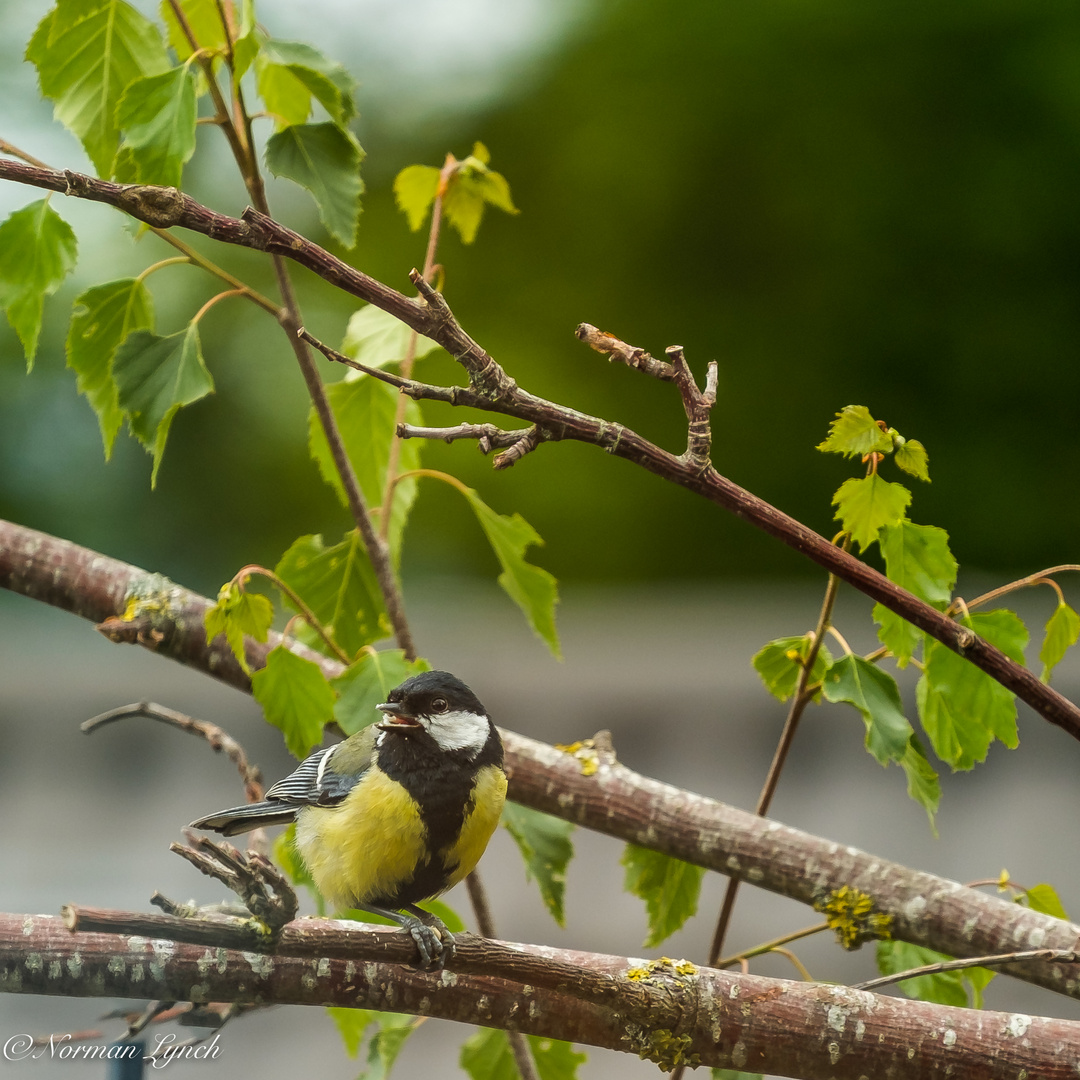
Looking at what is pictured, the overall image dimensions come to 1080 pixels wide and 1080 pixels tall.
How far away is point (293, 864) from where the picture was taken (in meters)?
0.59

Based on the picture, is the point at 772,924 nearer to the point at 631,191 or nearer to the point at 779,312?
the point at 779,312

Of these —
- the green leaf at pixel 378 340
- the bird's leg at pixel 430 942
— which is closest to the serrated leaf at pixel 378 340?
the green leaf at pixel 378 340

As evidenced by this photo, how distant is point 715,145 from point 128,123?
4.85 feet

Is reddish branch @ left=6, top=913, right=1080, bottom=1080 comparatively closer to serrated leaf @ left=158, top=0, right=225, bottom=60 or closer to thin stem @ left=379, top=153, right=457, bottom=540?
thin stem @ left=379, top=153, right=457, bottom=540

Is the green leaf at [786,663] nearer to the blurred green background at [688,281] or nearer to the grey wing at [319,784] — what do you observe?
the grey wing at [319,784]

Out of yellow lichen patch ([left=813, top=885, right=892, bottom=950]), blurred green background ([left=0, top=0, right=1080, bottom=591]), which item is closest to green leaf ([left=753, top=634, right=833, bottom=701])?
yellow lichen patch ([left=813, top=885, right=892, bottom=950])

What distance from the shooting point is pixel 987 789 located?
4.12 ft

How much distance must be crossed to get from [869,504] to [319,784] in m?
0.26

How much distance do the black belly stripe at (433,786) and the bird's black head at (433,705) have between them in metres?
0.01

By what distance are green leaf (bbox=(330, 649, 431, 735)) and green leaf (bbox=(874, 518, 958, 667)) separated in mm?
212

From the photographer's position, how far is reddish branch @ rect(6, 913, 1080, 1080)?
38 cm

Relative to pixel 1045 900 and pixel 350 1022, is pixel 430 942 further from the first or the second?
pixel 1045 900

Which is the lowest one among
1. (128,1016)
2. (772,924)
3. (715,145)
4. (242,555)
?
(128,1016)

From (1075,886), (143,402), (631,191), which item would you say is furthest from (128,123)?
(631,191)
